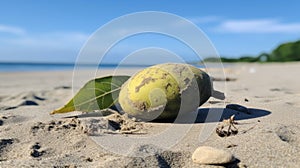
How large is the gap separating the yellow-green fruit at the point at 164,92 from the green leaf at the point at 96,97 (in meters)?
0.17

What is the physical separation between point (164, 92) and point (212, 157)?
1.99 ft

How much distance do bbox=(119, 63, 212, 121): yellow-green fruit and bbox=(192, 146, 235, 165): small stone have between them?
0.51 m

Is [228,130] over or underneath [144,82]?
underneath

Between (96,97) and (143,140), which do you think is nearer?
(143,140)

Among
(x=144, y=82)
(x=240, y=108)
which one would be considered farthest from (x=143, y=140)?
(x=240, y=108)

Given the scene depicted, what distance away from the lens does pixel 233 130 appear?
1.62 m

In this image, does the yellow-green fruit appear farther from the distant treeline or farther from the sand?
the distant treeline

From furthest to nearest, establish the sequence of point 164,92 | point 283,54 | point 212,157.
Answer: point 283,54
point 164,92
point 212,157

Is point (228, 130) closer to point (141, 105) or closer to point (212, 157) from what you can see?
point (212, 157)

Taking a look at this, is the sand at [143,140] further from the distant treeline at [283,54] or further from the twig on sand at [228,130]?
the distant treeline at [283,54]

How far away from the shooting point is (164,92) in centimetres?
178

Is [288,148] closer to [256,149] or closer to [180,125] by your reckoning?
[256,149]

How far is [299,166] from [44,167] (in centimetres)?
100

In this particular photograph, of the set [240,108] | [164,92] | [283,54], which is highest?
[283,54]
